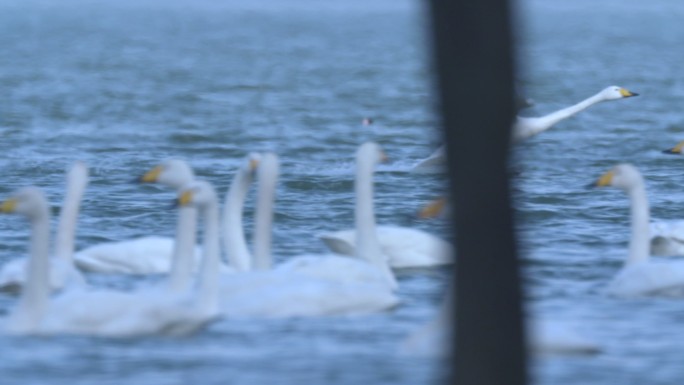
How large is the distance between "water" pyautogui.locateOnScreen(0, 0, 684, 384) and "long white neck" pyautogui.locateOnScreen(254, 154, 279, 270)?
85cm

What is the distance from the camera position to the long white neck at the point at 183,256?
32.6ft

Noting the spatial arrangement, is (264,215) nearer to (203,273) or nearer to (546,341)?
(203,273)

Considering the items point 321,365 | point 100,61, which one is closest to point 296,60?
point 100,61

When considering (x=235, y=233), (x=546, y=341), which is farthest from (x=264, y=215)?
(x=546, y=341)

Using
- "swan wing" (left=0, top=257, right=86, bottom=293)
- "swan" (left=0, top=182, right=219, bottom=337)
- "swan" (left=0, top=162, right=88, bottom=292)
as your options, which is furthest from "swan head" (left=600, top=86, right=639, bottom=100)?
"swan" (left=0, top=182, right=219, bottom=337)

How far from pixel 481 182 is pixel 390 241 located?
21.6 feet

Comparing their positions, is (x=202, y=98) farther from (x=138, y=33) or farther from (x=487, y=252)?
(x=138, y=33)

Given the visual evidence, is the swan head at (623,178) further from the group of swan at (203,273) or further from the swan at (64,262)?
the swan at (64,262)

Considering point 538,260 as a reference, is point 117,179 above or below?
above

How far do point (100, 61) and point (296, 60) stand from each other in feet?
22.4

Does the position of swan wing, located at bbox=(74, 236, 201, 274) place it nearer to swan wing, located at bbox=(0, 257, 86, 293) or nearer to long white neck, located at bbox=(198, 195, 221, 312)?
swan wing, located at bbox=(0, 257, 86, 293)

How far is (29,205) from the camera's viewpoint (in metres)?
9.76

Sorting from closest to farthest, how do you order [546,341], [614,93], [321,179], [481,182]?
[481,182] < [546,341] < [321,179] < [614,93]

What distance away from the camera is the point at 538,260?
12.3 meters
